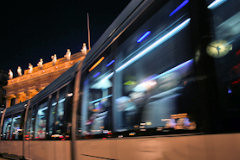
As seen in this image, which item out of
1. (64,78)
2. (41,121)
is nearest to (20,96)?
(41,121)

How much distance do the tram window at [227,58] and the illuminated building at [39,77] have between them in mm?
57360

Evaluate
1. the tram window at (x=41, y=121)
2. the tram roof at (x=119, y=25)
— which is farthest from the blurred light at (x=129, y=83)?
the tram window at (x=41, y=121)

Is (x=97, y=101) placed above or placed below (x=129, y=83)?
below

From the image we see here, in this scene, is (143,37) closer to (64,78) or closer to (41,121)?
(64,78)

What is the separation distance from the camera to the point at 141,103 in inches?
115

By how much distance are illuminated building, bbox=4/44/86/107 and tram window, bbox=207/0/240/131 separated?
57.4 metres

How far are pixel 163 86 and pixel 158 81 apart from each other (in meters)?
0.13

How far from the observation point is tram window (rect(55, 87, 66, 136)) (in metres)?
6.01

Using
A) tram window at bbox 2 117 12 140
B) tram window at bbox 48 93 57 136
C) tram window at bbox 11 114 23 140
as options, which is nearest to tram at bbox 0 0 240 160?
tram window at bbox 48 93 57 136

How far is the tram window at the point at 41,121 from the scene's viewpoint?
7379 mm

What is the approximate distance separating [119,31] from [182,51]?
59.7 inches

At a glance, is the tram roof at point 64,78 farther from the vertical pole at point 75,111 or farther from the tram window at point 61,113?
the vertical pole at point 75,111

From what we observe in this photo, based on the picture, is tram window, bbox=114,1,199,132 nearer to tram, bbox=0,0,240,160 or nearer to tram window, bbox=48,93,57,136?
tram, bbox=0,0,240,160

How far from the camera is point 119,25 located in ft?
12.1
